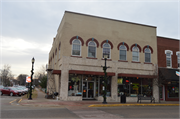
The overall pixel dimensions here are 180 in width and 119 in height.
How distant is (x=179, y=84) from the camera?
75.4 ft

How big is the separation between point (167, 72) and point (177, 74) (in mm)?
1544

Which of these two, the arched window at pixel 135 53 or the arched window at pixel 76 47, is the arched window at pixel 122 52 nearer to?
the arched window at pixel 135 53

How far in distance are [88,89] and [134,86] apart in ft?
19.7

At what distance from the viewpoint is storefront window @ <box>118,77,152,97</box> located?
68.1 ft

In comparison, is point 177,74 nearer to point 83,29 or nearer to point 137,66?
point 137,66

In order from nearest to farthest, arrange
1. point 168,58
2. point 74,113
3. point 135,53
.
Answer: point 74,113, point 135,53, point 168,58

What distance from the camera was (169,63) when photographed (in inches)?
925

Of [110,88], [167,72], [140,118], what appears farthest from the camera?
[167,72]

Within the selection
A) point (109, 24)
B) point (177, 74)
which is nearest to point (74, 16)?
point (109, 24)

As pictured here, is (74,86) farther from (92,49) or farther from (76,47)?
(92,49)

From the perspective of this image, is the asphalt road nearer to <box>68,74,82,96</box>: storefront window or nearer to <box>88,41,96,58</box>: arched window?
<box>68,74,82,96</box>: storefront window

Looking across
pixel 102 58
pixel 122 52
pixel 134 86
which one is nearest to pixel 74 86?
pixel 102 58

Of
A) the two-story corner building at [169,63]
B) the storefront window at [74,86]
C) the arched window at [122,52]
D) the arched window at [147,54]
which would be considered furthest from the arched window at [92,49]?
the two-story corner building at [169,63]

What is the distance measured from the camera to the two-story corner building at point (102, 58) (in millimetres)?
18953
